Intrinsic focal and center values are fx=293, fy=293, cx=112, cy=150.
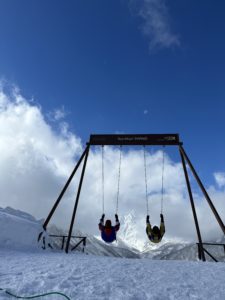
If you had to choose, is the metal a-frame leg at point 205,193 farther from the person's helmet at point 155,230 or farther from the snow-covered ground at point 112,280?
the snow-covered ground at point 112,280

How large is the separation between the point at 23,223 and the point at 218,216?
333 inches

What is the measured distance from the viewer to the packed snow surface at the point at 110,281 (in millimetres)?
4934

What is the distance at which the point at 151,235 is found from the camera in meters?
13.7

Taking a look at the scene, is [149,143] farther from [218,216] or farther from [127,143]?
[218,216]

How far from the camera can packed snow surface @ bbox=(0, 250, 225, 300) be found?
4.93 meters

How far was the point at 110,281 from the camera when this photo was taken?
5.69 meters

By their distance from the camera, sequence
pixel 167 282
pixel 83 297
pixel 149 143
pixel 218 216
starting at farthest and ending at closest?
pixel 149 143 → pixel 218 216 → pixel 167 282 → pixel 83 297

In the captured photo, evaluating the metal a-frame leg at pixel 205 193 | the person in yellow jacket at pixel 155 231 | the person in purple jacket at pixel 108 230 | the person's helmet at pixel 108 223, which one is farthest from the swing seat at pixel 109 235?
the metal a-frame leg at pixel 205 193

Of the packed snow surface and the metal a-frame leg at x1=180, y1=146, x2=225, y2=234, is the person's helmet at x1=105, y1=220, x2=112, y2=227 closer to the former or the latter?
the metal a-frame leg at x1=180, y1=146, x2=225, y2=234

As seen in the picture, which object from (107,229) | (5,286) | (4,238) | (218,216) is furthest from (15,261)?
(218,216)

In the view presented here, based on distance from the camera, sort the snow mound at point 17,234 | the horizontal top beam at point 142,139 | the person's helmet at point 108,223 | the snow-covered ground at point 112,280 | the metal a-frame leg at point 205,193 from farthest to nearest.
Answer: the horizontal top beam at point 142,139 → the person's helmet at point 108,223 → the metal a-frame leg at point 205,193 → the snow mound at point 17,234 → the snow-covered ground at point 112,280

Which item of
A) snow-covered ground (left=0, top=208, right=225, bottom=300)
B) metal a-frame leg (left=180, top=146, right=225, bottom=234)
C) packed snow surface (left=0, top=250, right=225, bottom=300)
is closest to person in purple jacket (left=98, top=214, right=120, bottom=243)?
metal a-frame leg (left=180, top=146, right=225, bottom=234)

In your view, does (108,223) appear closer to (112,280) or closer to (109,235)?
(109,235)

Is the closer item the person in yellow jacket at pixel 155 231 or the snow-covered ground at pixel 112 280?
the snow-covered ground at pixel 112 280
